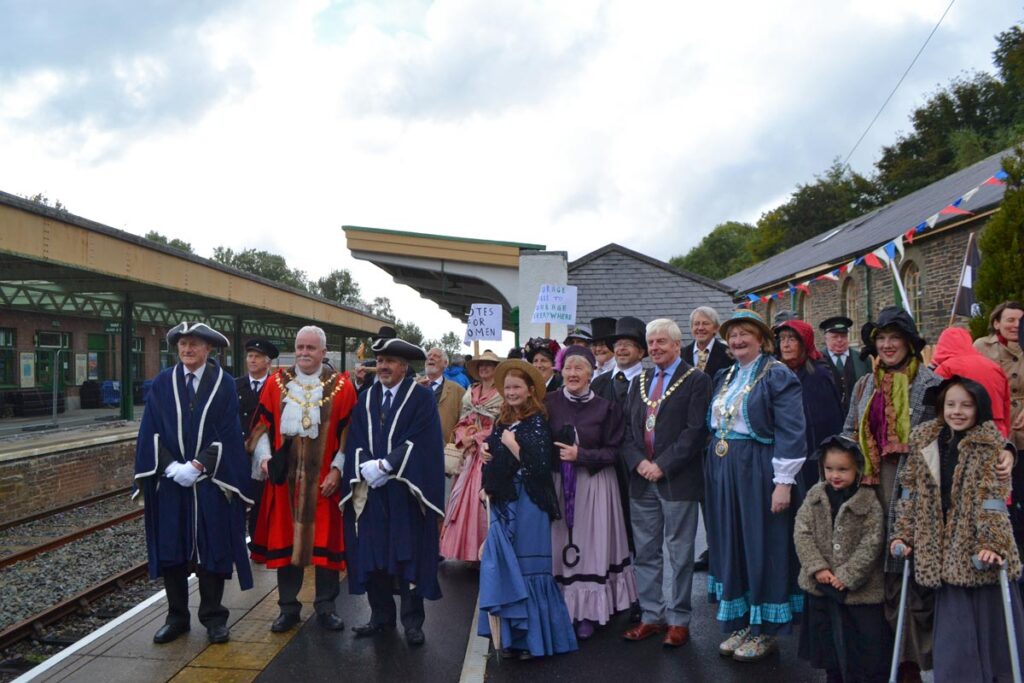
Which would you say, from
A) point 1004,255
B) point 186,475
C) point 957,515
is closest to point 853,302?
point 1004,255

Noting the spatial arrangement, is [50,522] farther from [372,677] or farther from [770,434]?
[770,434]

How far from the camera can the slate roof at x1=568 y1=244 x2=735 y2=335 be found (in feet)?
46.4

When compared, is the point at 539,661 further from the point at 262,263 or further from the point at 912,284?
the point at 262,263

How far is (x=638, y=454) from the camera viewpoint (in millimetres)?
5027

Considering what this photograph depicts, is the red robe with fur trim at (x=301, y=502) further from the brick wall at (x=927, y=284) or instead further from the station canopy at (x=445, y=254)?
the brick wall at (x=927, y=284)

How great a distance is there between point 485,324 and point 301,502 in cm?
562

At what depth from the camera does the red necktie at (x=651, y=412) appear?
506 centimetres

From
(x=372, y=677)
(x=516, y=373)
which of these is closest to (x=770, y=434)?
(x=516, y=373)

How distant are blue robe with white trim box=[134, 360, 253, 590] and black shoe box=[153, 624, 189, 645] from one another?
1.17 feet

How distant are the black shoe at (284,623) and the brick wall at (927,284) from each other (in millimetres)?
15095

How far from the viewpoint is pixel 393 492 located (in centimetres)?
506

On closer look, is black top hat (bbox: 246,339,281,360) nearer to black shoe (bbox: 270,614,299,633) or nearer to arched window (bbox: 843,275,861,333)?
black shoe (bbox: 270,614,299,633)

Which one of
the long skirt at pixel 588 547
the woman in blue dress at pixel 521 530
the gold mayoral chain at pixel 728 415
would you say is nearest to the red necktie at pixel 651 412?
the long skirt at pixel 588 547

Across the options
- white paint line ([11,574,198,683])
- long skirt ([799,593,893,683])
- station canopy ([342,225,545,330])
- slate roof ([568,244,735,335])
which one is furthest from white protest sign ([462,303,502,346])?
long skirt ([799,593,893,683])
